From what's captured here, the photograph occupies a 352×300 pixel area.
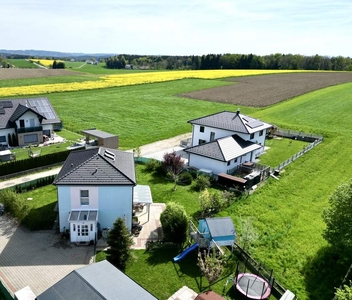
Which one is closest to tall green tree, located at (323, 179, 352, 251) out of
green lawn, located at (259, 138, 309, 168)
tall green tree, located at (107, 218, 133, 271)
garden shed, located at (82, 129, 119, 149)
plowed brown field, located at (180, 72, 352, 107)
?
tall green tree, located at (107, 218, 133, 271)

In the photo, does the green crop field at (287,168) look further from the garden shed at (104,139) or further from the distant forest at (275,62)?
the distant forest at (275,62)

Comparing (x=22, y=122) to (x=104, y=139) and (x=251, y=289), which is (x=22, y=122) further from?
(x=251, y=289)

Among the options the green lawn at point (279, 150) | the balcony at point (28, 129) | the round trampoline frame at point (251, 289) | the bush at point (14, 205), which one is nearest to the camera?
the round trampoline frame at point (251, 289)

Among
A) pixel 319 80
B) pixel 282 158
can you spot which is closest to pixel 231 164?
pixel 282 158

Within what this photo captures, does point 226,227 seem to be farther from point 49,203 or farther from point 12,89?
point 12,89

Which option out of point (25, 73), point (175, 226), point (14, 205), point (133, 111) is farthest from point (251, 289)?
point (25, 73)

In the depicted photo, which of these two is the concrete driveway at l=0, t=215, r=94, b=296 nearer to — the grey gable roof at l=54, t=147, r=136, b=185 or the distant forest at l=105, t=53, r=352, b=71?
the grey gable roof at l=54, t=147, r=136, b=185

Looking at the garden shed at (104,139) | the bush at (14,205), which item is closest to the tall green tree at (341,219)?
the bush at (14,205)
